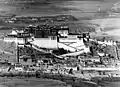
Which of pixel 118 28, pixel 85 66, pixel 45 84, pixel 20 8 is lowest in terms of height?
pixel 45 84

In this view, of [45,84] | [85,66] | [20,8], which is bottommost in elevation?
[45,84]

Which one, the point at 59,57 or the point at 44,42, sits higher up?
the point at 44,42

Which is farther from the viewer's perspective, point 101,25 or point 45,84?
point 101,25

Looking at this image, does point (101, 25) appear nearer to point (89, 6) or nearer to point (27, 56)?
point (89, 6)

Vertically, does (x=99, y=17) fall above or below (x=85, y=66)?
above

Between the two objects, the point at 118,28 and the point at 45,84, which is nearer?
the point at 45,84

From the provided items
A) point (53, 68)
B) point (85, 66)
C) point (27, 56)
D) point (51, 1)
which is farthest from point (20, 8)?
point (85, 66)

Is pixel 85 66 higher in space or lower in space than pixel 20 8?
lower

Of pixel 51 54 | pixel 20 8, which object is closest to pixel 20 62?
pixel 51 54

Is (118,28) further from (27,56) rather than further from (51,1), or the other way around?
(27,56)
